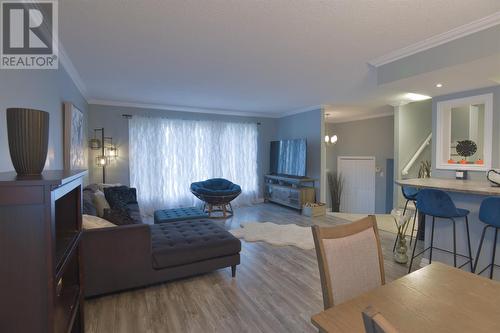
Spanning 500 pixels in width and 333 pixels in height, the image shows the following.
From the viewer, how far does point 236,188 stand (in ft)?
19.5

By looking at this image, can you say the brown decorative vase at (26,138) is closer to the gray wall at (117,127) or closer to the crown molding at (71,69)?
the crown molding at (71,69)

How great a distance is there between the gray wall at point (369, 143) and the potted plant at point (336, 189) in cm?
15

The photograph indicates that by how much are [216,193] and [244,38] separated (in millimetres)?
3568

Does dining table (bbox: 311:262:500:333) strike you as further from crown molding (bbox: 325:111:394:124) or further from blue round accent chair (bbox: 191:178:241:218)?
crown molding (bbox: 325:111:394:124)

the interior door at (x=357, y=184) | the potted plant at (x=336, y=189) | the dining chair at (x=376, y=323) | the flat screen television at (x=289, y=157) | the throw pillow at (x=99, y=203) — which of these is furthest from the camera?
the potted plant at (x=336, y=189)

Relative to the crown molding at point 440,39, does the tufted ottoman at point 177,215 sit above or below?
below

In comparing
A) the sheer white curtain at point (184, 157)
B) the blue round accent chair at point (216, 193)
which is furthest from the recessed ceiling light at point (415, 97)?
the blue round accent chair at point (216, 193)

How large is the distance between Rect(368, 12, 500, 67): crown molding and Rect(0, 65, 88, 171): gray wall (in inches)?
134

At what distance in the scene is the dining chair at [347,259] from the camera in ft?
4.01

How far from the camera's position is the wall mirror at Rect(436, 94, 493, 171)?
12.0ft

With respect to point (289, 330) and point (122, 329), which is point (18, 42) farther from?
point (289, 330)

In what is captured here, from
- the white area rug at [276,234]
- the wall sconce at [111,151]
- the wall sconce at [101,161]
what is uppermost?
the wall sconce at [111,151]

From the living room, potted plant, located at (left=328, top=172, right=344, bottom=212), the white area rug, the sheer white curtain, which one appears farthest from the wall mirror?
the sheer white curtain

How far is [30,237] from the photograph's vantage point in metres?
0.99
